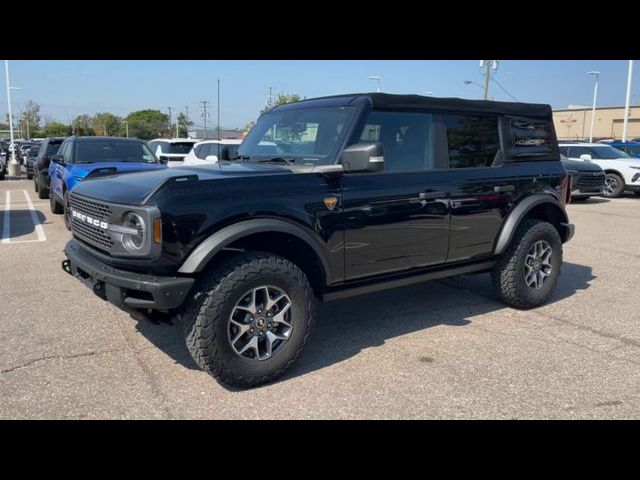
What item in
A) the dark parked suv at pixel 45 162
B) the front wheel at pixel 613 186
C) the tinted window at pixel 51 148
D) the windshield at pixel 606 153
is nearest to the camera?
the dark parked suv at pixel 45 162

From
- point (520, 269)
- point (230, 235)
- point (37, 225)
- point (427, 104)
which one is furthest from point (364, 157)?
point (37, 225)

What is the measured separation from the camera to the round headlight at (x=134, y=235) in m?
3.22

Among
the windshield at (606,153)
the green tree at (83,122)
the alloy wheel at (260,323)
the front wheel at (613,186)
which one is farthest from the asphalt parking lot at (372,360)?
the green tree at (83,122)

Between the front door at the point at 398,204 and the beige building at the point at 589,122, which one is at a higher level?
the beige building at the point at 589,122

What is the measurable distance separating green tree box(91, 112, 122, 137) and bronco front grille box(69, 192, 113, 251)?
81918mm

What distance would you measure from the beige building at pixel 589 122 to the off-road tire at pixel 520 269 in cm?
6647

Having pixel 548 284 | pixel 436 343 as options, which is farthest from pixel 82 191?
pixel 548 284

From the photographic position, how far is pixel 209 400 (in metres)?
3.41

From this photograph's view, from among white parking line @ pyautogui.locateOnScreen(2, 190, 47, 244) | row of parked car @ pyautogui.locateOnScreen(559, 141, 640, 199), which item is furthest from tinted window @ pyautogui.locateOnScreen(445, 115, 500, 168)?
row of parked car @ pyautogui.locateOnScreen(559, 141, 640, 199)

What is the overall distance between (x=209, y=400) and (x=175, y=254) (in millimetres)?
978

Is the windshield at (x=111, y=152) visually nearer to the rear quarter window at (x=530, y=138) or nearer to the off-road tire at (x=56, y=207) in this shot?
the off-road tire at (x=56, y=207)

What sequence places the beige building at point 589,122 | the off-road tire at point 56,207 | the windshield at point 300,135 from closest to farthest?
the windshield at point 300,135
the off-road tire at point 56,207
the beige building at point 589,122

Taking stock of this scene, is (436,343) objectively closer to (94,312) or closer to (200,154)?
(94,312)
